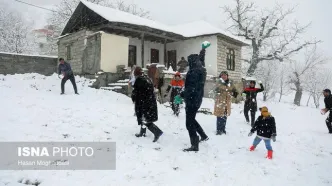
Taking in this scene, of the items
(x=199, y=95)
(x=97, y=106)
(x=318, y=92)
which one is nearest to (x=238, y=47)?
(x=97, y=106)

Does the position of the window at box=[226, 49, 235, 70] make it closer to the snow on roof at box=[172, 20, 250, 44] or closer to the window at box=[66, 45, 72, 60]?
the snow on roof at box=[172, 20, 250, 44]

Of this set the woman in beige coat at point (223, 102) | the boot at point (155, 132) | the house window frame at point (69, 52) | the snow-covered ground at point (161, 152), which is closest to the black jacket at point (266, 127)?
the snow-covered ground at point (161, 152)

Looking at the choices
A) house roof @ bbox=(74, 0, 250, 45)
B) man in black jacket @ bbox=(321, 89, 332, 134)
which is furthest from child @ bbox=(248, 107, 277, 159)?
house roof @ bbox=(74, 0, 250, 45)

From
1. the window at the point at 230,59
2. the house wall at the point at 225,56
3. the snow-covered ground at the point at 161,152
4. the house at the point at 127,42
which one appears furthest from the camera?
the window at the point at 230,59

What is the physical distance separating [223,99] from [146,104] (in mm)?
2727

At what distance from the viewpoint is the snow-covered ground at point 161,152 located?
409 centimetres

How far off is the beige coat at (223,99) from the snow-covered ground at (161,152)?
709 mm

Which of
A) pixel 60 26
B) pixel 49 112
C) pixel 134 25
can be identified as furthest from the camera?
pixel 60 26

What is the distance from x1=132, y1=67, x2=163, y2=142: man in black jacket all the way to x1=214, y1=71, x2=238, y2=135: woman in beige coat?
7.31 ft

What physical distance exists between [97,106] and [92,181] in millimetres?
5931

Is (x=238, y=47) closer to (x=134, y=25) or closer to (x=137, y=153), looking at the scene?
(x=134, y=25)

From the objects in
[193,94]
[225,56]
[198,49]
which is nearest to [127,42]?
[198,49]

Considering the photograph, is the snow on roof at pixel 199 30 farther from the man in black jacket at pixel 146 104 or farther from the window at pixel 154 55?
the man in black jacket at pixel 146 104

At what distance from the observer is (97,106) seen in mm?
9508
